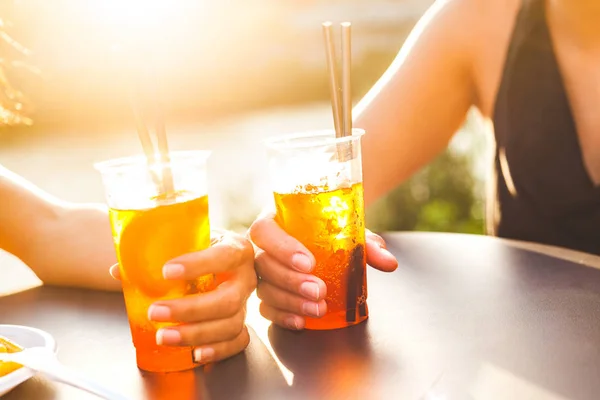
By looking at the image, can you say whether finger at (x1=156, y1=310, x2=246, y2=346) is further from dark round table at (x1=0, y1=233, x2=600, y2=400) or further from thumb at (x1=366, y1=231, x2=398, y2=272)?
thumb at (x1=366, y1=231, x2=398, y2=272)

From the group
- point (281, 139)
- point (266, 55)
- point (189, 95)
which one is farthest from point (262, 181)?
point (281, 139)

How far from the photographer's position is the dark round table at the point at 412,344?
83cm

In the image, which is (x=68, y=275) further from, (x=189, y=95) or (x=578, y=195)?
(x=189, y=95)

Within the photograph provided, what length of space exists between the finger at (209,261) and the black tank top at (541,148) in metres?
1.03

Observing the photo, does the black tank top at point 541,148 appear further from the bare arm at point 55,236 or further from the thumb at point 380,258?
the bare arm at point 55,236

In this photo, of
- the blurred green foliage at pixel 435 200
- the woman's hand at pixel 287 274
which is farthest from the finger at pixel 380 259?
the blurred green foliage at pixel 435 200

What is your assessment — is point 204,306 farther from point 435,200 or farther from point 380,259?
point 435,200

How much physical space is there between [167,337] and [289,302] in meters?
0.22

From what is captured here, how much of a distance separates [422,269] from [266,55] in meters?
5.48

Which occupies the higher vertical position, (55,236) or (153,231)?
(153,231)

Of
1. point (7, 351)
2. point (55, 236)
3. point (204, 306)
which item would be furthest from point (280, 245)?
point (55, 236)

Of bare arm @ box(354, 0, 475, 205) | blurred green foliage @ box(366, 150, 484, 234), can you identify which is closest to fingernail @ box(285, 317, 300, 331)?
bare arm @ box(354, 0, 475, 205)

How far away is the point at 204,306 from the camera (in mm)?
896

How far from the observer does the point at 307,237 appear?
0.98 m
